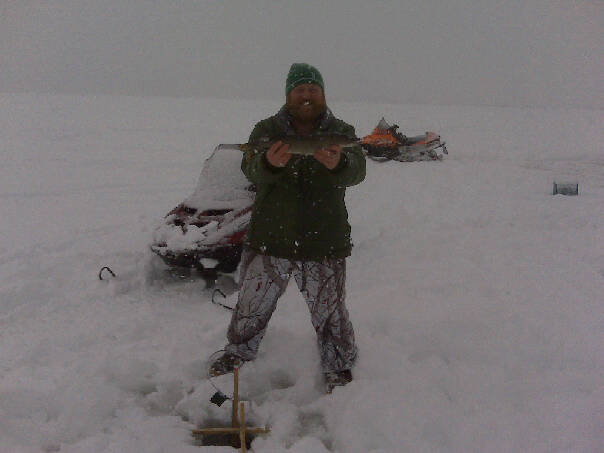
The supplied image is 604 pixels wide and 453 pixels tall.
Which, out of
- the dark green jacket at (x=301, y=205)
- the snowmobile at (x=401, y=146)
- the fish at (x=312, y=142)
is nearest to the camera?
the fish at (x=312, y=142)

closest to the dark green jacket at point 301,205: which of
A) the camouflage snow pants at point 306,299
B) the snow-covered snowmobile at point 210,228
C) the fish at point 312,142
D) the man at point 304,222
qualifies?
the man at point 304,222

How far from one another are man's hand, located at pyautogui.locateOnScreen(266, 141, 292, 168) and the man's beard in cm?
40

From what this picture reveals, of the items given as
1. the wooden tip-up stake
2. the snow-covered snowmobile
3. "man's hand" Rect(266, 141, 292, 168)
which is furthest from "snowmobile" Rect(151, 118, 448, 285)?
the wooden tip-up stake

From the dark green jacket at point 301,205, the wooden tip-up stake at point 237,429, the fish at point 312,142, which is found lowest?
the wooden tip-up stake at point 237,429

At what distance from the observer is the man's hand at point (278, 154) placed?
2539 millimetres

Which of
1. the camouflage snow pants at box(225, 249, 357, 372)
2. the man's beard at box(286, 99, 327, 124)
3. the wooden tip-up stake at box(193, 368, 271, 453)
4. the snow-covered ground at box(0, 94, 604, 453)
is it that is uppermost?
the man's beard at box(286, 99, 327, 124)

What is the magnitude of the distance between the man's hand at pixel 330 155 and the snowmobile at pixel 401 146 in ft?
42.7

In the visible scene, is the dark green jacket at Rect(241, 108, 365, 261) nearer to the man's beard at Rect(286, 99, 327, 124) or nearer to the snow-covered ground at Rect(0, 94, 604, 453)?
the man's beard at Rect(286, 99, 327, 124)

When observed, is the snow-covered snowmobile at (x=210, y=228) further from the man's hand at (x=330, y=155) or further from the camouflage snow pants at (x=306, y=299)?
the man's hand at (x=330, y=155)

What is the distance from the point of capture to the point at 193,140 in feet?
76.5

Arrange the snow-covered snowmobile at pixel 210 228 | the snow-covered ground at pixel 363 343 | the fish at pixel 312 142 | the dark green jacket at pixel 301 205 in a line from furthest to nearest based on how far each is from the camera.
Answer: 1. the snow-covered snowmobile at pixel 210 228
2. the dark green jacket at pixel 301 205
3. the snow-covered ground at pixel 363 343
4. the fish at pixel 312 142

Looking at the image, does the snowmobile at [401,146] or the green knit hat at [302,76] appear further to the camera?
the snowmobile at [401,146]

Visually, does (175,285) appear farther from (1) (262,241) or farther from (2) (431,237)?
(2) (431,237)

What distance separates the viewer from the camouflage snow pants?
3.05 m
